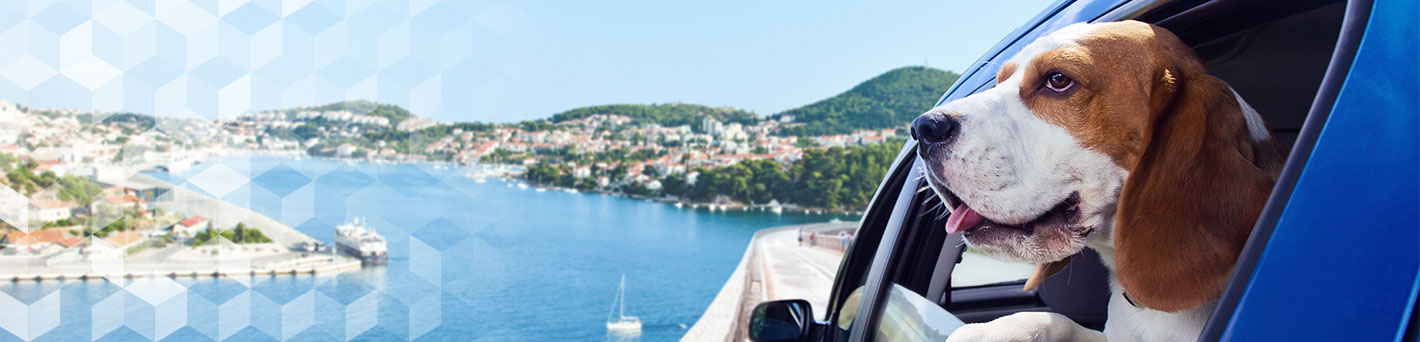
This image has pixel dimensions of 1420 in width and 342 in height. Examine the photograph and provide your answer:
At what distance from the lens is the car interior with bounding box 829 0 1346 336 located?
2.47 feet

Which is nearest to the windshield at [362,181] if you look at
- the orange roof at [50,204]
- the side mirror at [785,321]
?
the orange roof at [50,204]

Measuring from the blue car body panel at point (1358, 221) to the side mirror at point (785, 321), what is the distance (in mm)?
939

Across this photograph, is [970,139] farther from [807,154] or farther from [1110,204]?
[807,154]

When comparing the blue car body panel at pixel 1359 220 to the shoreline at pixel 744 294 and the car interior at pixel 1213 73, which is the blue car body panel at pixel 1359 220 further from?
the shoreline at pixel 744 294

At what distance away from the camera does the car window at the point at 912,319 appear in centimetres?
96

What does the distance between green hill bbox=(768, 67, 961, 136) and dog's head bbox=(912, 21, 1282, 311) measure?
62.0 meters

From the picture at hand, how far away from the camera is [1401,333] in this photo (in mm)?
447

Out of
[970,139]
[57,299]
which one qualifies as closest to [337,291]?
[57,299]

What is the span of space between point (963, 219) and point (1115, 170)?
0.14 metres

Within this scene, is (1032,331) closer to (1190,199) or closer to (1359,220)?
(1190,199)
